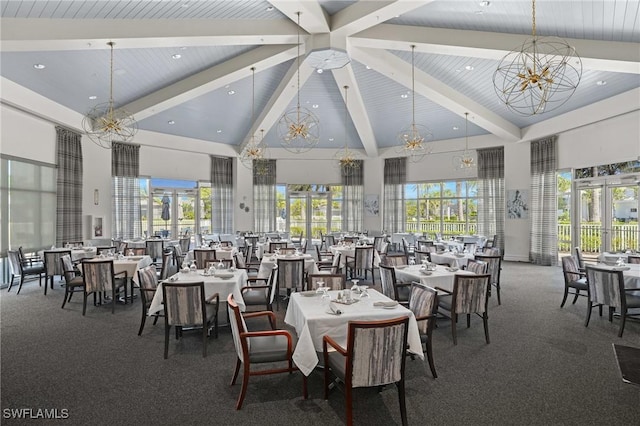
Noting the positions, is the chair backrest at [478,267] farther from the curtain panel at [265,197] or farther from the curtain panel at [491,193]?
the curtain panel at [265,197]

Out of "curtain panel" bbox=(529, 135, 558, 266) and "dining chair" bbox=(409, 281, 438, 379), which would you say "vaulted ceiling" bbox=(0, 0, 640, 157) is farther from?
"dining chair" bbox=(409, 281, 438, 379)

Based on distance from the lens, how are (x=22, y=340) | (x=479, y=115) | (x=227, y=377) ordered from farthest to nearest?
(x=479, y=115), (x=22, y=340), (x=227, y=377)

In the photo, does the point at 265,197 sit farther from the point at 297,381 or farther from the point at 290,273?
the point at 297,381

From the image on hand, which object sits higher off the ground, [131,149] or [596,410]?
[131,149]

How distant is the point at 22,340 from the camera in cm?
489

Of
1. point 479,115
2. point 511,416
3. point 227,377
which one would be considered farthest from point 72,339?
point 479,115

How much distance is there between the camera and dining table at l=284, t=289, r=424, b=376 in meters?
3.22

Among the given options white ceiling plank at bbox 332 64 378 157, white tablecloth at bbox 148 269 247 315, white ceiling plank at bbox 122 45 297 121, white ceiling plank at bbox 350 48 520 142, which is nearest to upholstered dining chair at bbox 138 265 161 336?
white tablecloth at bbox 148 269 247 315

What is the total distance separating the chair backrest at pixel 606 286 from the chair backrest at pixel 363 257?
406 centimetres

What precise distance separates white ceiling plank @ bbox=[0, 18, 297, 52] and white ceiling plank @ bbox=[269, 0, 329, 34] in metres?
0.50

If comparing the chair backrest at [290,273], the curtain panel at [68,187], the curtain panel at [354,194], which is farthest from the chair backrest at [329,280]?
the curtain panel at [354,194]

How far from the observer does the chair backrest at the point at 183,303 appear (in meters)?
4.27

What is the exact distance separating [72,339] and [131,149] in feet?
28.6

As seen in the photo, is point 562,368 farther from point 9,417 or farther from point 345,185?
point 345,185
